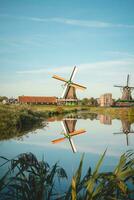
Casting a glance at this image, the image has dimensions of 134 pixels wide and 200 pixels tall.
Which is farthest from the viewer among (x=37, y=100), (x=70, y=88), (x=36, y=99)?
(x=36, y=99)

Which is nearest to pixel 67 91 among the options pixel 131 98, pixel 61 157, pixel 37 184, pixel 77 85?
pixel 77 85

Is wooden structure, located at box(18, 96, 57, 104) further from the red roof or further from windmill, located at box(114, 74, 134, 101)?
windmill, located at box(114, 74, 134, 101)

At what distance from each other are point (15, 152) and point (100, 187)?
986cm

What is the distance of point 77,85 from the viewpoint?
69250mm

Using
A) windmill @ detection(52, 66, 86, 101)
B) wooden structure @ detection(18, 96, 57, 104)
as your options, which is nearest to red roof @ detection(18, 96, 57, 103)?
wooden structure @ detection(18, 96, 57, 104)

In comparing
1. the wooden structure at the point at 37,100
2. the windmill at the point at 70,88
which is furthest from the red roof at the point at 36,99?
the windmill at the point at 70,88

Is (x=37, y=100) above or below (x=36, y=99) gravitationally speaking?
below

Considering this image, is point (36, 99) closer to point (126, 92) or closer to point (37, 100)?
point (37, 100)

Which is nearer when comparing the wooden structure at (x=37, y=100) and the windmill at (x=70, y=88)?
the windmill at (x=70, y=88)

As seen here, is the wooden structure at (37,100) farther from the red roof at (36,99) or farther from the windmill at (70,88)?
the windmill at (70,88)

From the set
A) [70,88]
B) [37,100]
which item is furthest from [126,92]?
[37,100]

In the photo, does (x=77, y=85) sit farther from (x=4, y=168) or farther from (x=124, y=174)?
(x=124, y=174)

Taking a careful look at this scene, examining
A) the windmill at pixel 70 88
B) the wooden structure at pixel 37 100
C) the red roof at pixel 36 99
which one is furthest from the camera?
the red roof at pixel 36 99

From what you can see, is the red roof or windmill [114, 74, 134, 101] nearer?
windmill [114, 74, 134, 101]
